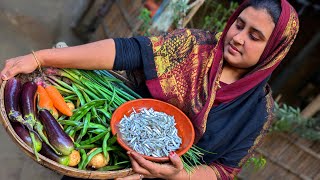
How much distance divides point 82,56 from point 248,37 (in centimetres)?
91

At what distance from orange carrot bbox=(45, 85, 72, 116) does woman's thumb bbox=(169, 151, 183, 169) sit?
0.59m

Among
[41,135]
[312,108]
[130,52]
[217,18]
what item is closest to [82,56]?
[130,52]

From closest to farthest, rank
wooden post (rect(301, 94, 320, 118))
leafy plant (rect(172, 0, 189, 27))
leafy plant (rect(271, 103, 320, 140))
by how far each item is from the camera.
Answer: leafy plant (rect(172, 0, 189, 27)) < leafy plant (rect(271, 103, 320, 140)) < wooden post (rect(301, 94, 320, 118))

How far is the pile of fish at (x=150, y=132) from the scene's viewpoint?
1.92 m

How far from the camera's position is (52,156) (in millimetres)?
1711

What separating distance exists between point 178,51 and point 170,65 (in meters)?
0.09

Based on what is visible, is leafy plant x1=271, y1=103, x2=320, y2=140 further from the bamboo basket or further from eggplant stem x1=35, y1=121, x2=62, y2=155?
eggplant stem x1=35, y1=121, x2=62, y2=155

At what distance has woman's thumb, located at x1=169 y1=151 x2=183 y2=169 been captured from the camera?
1.83 meters

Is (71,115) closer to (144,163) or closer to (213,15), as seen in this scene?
(144,163)

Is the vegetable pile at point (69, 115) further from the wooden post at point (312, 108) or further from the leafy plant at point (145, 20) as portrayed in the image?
the wooden post at point (312, 108)

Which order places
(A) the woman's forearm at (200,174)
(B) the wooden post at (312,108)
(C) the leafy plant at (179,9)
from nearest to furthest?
(A) the woman's forearm at (200,174)
(C) the leafy plant at (179,9)
(B) the wooden post at (312,108)

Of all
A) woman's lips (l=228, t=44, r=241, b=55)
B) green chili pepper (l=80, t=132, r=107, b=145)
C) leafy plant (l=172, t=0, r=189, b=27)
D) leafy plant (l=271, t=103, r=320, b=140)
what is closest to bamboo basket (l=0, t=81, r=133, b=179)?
green chili pepper (l=80, t=132, r=107, b=145)

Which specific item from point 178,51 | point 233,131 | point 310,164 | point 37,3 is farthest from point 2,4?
point 310,164

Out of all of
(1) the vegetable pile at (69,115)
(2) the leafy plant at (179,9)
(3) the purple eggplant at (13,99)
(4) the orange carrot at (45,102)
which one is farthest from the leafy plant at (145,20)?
(3) the purple eggplant at (13,99)
